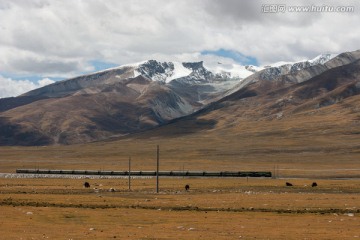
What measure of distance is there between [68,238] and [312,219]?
73.7 feet

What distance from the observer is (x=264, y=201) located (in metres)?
68.4

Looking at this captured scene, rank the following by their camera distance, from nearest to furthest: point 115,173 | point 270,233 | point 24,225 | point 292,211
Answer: point 270,233 → point 24,225 → point 292,211 → point 115,173

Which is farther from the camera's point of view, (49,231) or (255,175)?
(255,175)

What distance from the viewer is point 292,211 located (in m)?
56.2

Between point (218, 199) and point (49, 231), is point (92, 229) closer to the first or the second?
point (49, 231)

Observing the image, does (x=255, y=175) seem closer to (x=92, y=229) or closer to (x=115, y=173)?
(x=115, y=173)

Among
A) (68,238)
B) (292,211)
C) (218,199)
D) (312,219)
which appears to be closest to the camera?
(68,238)

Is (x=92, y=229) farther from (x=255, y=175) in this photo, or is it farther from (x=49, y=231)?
(x=255, y=175)

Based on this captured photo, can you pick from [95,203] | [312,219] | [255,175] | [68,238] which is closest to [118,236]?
[68,238]

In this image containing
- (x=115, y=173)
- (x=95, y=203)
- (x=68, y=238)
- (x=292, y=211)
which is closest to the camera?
(x=68, y=238)

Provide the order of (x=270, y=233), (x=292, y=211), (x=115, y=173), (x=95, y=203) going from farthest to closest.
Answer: (x=115, y=173), (x=95, y=203), (x=292, y=211), (x=270, y=233)

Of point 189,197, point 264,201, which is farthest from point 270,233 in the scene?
point 189,197

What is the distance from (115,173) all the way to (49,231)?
328 feet

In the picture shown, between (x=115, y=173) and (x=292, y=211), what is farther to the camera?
(x=115, y=173)
